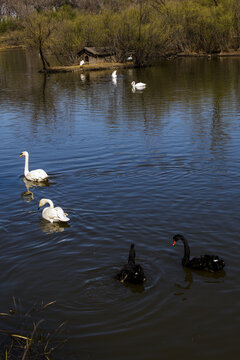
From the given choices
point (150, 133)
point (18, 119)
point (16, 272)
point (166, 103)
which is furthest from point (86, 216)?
point (166, 103)

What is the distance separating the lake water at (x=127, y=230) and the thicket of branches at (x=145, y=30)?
41.8m

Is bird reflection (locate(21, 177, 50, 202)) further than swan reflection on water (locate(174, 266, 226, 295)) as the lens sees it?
Yes

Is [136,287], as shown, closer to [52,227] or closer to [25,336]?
[25,336]

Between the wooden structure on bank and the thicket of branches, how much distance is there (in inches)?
41.8

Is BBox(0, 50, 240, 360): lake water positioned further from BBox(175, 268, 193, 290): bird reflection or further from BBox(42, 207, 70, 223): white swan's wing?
BBox(42, 207, 70, 223): white swan's wing

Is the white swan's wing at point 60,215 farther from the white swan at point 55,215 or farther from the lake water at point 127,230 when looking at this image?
the lake water at point 127,230

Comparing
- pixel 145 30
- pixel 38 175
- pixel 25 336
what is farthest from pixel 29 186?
pixel 145 30

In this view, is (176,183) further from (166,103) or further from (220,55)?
(220,55)

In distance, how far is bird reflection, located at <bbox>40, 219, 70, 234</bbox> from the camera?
10797 mm

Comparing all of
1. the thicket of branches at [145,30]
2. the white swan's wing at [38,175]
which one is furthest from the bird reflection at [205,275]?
the thicket of branches at [145,30]

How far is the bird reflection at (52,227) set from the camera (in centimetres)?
1080

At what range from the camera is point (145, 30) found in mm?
65250

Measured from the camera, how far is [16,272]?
29.1 ft

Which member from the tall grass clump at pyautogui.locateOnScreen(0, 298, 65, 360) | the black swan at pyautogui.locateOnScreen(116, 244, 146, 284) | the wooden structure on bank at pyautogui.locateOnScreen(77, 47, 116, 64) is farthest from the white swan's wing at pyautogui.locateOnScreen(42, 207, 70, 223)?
the wooden structure on bank at pyautogui.locateOnScreen(77, 47, 116, 64)
